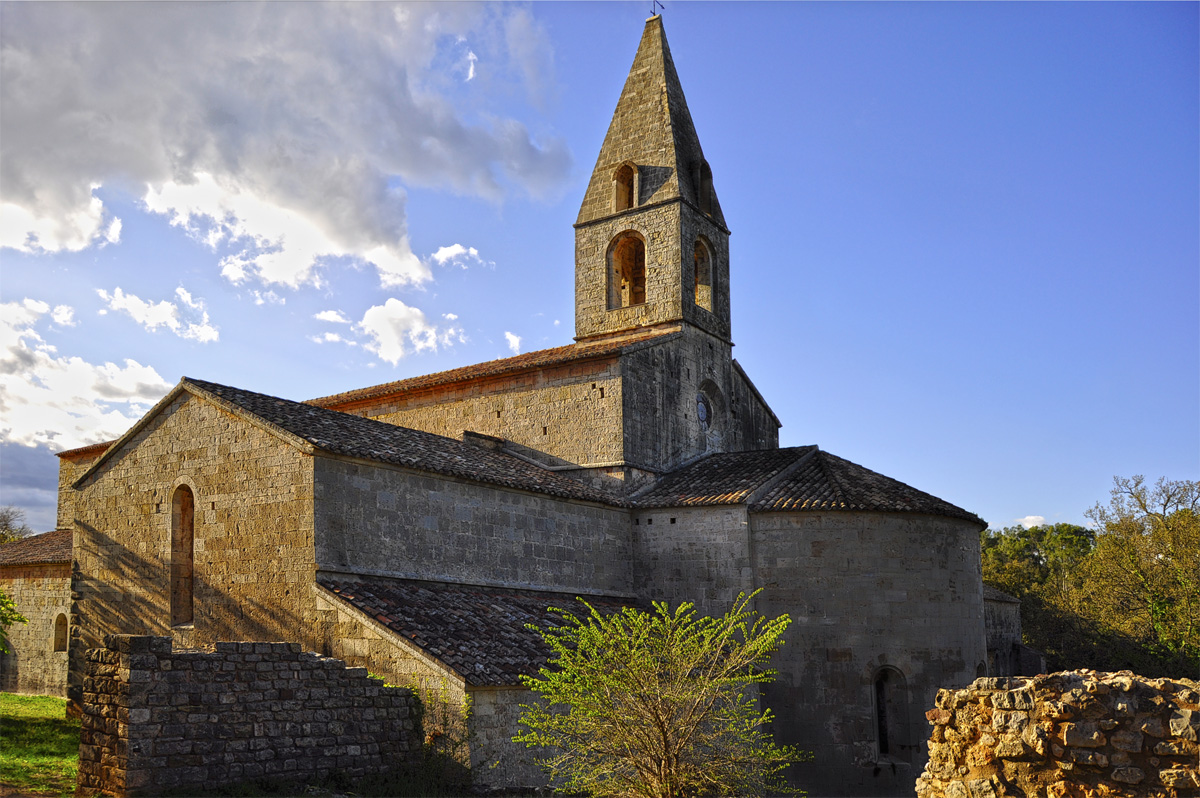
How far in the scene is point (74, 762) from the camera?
39.7ft

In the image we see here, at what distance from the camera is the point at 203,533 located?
1554 cm

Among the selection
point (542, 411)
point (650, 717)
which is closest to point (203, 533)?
point (542, 411)

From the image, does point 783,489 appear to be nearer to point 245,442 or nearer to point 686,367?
point 686,367

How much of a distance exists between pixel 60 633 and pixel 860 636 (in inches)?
697

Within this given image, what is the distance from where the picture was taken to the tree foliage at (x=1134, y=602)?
32.5 metres

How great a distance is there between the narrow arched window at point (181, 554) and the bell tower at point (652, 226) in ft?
36.5

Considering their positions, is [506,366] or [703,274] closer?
[506,366]

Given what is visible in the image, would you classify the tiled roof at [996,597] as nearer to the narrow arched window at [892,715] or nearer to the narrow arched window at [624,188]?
the narrow arched window at [892,715]

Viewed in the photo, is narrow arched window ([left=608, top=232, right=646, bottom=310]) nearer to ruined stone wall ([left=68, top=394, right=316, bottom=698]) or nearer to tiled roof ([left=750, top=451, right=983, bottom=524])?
tiled roof ([left=750, top=451, right=983, bottom=524])

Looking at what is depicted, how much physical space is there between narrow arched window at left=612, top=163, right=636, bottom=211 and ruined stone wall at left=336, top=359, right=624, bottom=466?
5449mm

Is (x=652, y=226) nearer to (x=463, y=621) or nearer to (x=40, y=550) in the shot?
(x=463, y=621)

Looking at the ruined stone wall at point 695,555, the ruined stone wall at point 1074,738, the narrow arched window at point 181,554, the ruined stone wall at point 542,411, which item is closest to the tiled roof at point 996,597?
the ruined stone wall at point 695,555

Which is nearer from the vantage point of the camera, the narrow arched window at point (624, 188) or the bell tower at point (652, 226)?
the bell tower at point (652, 226)

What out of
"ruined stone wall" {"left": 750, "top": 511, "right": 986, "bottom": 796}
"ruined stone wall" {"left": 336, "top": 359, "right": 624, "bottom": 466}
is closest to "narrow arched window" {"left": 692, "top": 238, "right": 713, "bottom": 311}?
"ruined stone wall" {"left": 336, "top": 359, "right": 624, "bottom": 466}
